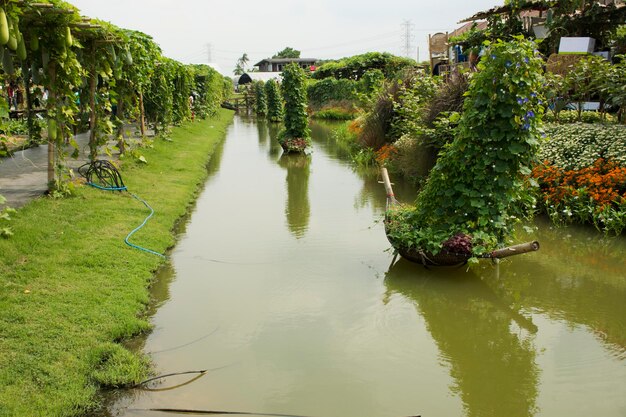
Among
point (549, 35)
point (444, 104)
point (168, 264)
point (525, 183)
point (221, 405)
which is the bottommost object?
point (221, 405)

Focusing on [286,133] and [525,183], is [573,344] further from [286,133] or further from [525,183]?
[286,133]

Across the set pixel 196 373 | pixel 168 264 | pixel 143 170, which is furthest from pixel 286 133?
pixel 196 373

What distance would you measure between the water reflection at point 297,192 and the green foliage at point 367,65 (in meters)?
21.8

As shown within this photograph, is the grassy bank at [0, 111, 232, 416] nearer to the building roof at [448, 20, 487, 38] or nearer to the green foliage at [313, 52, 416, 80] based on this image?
the building roof at [448, 20, 487, 38]

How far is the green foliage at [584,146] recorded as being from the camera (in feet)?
32.6

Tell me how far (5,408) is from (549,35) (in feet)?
58.5

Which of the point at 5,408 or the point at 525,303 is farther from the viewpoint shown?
the point at 525,303

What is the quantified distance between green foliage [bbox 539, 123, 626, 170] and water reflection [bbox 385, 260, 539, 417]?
399cm

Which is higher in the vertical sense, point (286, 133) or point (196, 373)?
point (286, 133)

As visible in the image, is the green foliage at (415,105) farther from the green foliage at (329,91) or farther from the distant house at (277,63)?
the distant house at (277,63)

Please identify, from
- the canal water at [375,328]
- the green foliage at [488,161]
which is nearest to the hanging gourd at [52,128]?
the canal water at [375,328]

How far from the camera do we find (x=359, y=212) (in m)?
11.6


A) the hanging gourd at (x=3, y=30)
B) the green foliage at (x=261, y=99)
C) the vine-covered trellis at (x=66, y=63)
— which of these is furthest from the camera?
the green foliage at (x=261, y=99)

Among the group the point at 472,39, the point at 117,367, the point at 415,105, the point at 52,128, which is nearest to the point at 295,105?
the point at 415,105
